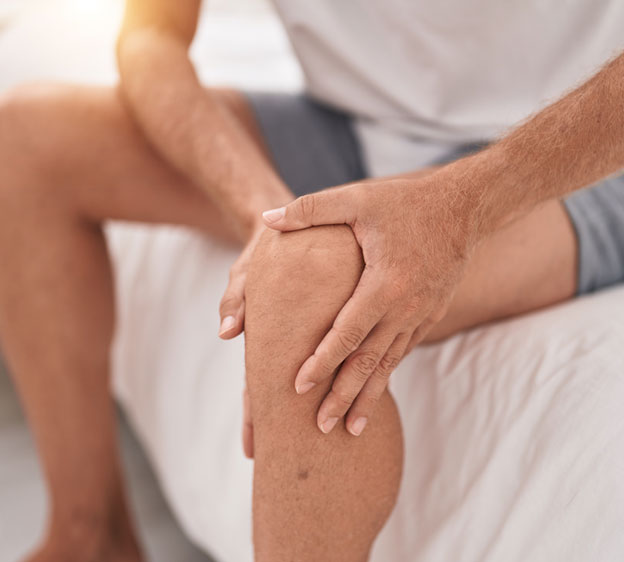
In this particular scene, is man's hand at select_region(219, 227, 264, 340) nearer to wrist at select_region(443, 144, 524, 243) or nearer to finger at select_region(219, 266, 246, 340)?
finger at select_region(219, 266, 246, 340)

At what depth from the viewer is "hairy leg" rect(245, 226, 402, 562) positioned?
499 millimetres

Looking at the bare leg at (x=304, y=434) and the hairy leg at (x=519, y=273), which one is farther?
the hairy leg at (x=519, y=273)

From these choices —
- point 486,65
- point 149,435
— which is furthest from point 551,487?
point 149,435

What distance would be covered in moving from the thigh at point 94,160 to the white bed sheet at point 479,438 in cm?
10

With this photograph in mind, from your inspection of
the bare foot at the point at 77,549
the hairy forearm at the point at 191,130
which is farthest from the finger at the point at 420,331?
the bare foot at the point at 77,549

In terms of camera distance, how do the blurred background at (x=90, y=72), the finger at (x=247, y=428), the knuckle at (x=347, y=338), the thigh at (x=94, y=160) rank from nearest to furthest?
the knuckle at (x=347, y=338), the finger at (x=247, y=428), the thigh at (x=94, y=160), the blurred background at (x=90, y=72)

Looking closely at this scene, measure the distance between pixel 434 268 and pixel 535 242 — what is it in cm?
21

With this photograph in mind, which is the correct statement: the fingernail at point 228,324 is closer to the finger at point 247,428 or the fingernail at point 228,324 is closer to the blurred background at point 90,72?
the finger at point 247,428

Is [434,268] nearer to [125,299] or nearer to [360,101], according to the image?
[360,101]

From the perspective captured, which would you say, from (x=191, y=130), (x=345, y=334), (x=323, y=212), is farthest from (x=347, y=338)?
(x=191, y=130)

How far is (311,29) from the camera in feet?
2.81

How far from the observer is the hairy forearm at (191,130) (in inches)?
27.0

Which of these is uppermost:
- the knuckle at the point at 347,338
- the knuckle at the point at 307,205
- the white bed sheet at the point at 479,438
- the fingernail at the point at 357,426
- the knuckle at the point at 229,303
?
the knuckle at the point at 307,205

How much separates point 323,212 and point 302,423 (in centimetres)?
17
